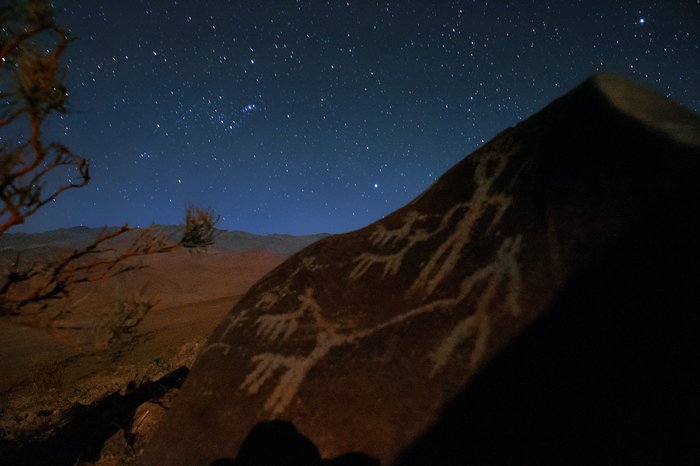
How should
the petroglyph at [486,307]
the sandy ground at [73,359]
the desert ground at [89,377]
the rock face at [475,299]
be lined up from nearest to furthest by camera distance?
1. the rock face at [475,299]
2. the petroglyph at [486,307]
3. the sandy ground at [73,359]
4. the desert ground at [89,377]

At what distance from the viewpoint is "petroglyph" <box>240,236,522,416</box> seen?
1.88 m

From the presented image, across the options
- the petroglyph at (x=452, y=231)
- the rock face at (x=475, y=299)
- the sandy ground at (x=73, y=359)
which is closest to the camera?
the rock face at (x=475, y=299)

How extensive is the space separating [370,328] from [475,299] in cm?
71

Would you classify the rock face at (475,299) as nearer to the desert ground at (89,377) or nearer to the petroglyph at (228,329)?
the petroglyph at (228,329)

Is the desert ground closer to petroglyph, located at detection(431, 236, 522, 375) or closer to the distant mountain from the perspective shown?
petroglyph, located at detection(431, 236, 522, 375)

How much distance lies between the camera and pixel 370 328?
7.79 feet

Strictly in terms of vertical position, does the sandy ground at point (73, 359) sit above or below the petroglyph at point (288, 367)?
above

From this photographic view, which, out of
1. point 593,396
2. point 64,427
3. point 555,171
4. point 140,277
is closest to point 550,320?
point 593,396

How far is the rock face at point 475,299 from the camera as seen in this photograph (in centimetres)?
158

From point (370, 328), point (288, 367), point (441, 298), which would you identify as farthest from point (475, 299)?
point (288, 367)

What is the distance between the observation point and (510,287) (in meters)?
1.89

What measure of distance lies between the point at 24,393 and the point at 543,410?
9.19 metres

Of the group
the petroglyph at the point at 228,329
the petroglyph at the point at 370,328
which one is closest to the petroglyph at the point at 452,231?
the petroglyph at the point at 370,328

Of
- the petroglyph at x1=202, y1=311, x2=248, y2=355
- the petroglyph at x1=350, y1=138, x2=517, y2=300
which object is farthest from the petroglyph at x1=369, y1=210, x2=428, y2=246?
the petroglyph at x1=202, y1=311, x2=248, y2=355
